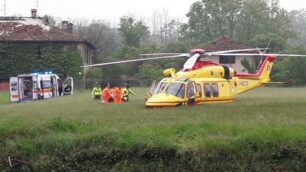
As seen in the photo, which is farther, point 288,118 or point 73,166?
point 288,118

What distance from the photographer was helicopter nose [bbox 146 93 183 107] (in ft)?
76.2

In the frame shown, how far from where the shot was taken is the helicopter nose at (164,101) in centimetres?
2323

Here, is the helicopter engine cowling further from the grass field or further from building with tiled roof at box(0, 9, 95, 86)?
building with tiled roof at box(0, 9, 95, 86)

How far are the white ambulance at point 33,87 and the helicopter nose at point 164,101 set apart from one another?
→ 1760cm

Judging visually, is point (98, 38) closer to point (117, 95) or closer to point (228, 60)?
point (228, 60)

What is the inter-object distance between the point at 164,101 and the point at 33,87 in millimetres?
18517

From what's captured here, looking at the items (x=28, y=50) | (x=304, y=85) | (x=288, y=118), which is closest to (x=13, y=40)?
(x=28, y=50)

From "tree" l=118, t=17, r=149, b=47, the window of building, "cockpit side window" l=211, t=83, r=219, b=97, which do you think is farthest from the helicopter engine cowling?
"tree" l=118, t=17, r=149, b=47

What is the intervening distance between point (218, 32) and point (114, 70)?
1106 inches

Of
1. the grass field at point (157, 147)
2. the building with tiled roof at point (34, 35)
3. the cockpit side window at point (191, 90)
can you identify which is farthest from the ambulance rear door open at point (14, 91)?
the grass field at point (157, 147)

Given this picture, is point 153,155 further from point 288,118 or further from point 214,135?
point 288,118

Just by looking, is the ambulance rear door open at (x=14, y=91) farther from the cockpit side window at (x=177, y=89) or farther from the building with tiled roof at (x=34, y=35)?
the building with tiled roof at (x=34, y=35)

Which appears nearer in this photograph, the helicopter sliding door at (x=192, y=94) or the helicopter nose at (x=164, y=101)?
the helicopter nose at (x=164, y=101)

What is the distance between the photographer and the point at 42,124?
50.2ft
